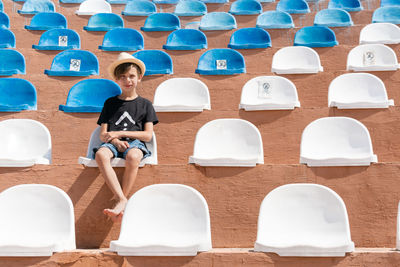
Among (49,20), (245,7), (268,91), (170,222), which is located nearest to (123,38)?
(49,20)

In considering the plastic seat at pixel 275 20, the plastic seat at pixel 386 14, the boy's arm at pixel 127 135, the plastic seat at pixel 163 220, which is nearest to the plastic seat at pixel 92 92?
the boy's arm at pixel 127 135

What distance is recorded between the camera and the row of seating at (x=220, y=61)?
3285 millimetres

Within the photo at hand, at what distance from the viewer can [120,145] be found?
2166mm

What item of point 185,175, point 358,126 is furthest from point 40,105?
point 358,126

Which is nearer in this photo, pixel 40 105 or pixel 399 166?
pixel 399 166

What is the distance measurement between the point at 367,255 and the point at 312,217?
0.22 metres

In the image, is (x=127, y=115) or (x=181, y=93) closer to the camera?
(x=127, y=115)

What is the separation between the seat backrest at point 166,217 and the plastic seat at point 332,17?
2.96m

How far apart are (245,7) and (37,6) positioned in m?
1.95

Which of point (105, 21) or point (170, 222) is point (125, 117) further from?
point (105, 21)

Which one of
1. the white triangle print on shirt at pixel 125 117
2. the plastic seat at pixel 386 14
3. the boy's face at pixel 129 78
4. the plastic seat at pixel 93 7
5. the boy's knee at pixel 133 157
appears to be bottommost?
the boy's knee at pixel 133 157

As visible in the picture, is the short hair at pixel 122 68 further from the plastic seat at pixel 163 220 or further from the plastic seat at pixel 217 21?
the plastic seat at pixel 217 21

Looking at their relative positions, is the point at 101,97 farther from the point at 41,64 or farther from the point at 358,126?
the point at 358,126

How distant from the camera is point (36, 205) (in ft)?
6.14
